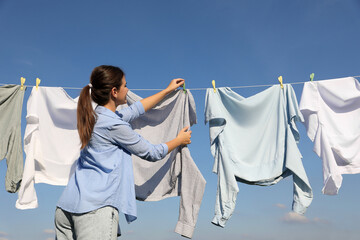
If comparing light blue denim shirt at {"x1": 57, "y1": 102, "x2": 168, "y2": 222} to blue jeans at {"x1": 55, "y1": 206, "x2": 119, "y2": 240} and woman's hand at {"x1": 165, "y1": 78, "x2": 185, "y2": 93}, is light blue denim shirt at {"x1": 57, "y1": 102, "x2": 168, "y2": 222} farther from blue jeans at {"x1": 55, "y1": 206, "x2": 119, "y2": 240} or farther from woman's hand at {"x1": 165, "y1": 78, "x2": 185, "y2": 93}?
woman's hand at {"x1": 165, "y1": 78, "x2": 185, "y2": 93}

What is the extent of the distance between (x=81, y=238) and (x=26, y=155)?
1946mm

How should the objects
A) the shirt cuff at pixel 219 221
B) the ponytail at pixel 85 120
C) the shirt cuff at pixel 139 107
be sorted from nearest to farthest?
the ponytail at pixel 85 120 < the shirt cuff at pixel 139 107 < the shirt cuff at pixel 219 221

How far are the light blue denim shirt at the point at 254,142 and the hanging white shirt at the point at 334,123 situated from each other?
0.66ft

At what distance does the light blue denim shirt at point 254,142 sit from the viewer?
119 inches

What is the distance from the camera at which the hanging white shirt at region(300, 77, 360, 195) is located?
3109 mm

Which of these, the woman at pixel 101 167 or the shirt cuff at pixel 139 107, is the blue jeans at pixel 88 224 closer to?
the woman at pixel 101 167

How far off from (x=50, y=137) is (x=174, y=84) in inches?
59.1

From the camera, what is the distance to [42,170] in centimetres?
341

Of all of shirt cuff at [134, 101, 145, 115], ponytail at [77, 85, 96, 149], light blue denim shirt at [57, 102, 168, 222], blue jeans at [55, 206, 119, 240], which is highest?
shirt cuff at [134, 101, 145, 115]

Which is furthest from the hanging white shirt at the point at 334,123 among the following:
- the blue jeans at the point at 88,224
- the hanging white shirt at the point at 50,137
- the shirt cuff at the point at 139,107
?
the hanging white shirt at the point at 50,137

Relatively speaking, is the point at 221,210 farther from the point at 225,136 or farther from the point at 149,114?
the point at 149,114

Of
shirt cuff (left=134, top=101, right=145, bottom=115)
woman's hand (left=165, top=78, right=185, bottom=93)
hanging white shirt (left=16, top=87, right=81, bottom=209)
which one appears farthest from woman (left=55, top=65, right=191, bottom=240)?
hanging white shirt (left=16, top=87, right=81, bottom=209)

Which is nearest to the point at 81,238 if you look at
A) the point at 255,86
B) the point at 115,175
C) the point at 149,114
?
the point at 115,175

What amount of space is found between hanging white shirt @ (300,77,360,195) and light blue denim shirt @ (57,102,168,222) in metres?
1.91
